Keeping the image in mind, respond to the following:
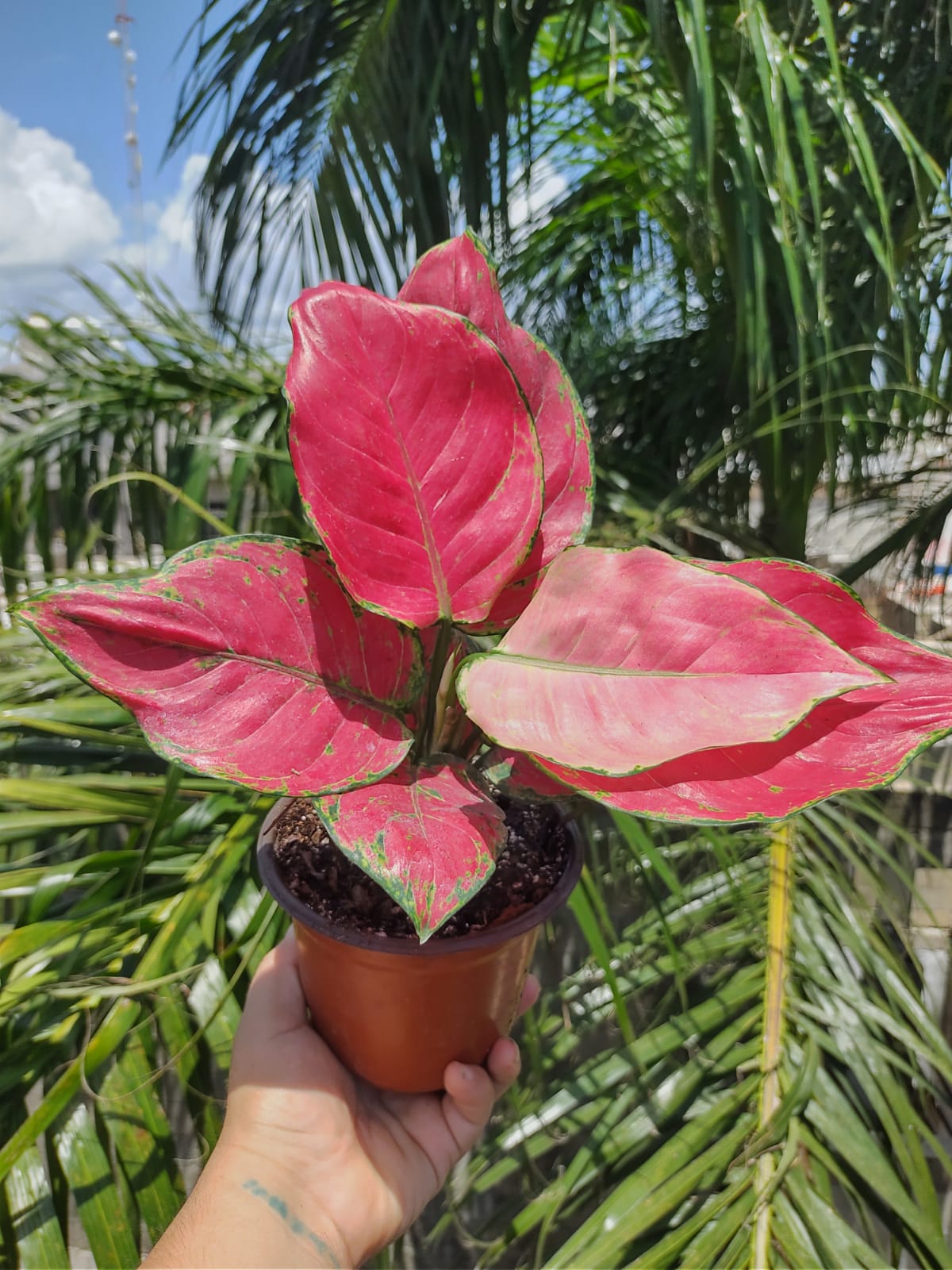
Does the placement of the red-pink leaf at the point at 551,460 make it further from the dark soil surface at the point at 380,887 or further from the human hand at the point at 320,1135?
the human hand at the point at 320,1135

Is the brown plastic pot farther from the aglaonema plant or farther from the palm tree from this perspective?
the palm tree

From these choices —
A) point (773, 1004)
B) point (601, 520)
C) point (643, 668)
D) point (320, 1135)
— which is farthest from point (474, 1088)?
point (601, 520)

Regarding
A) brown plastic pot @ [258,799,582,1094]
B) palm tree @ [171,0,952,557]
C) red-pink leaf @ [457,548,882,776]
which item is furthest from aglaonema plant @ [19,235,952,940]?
palm tree @ [171,0,952,557]

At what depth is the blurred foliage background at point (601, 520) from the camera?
442 millimetres

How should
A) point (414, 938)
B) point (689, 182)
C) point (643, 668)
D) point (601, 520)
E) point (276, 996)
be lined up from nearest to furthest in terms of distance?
1. point (643, 668)
2. point (414, 938)
3. point (276, 996)
4. point (689, 182)
5. point (601, 520)

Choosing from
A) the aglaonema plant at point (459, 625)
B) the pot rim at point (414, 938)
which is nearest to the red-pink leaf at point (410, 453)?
the aglaonema plant at point (459, 625)

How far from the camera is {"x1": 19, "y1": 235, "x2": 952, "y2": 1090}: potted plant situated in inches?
9.2

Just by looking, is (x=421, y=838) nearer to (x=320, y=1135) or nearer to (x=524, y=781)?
(x=524, y=781)

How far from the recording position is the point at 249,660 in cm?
28

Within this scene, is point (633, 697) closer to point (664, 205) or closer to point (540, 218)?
point (664, 205)

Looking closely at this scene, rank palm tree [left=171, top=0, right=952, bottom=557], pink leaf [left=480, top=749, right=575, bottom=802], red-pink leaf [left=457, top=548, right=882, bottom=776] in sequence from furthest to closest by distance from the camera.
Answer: palm tree [left=171, top=0, right=952, bottom=557]
pink leaf [left=480, top=749, right=575, bottom=802]
red-pink leaf [left=457, top=548, right=882, bottom=776]

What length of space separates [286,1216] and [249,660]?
298 millimetres

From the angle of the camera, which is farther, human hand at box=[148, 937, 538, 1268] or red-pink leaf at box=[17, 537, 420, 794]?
human hand at box=[148, 937, 538, 1268]

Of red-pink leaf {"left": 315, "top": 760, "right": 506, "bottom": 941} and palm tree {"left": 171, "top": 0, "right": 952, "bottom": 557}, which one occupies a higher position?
palm tree {"left": 171, "top": 0, "right": 952, "bottom": 557}
